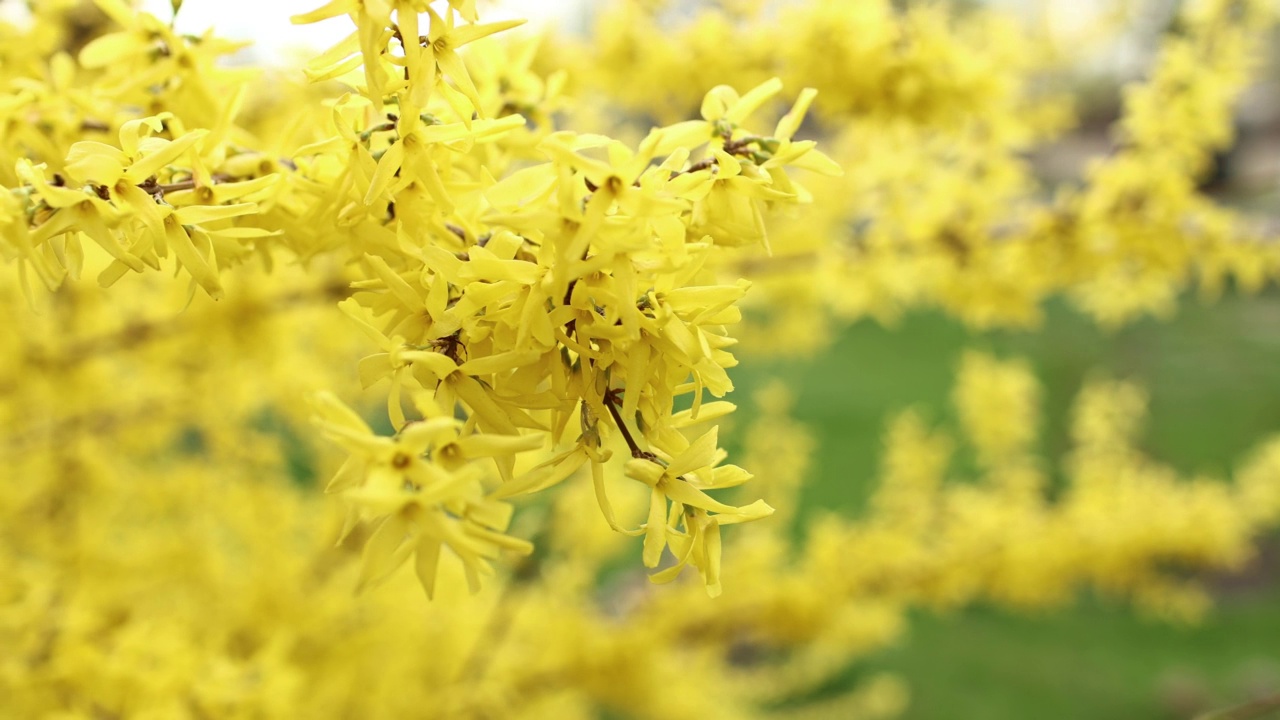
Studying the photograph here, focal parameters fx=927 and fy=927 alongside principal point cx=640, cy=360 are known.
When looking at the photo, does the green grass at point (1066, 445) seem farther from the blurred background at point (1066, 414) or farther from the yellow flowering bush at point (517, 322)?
the yellow flowering bush at point (517, 322)

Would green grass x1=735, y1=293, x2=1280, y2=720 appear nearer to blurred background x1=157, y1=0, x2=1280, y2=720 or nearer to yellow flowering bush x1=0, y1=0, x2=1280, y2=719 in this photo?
blurred background x1=157, y1=0, x2=1280, y2=720

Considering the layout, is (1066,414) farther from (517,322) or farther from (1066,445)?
(517,322)

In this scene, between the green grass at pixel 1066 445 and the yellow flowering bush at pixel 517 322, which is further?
the green grass at pixel 1066 445

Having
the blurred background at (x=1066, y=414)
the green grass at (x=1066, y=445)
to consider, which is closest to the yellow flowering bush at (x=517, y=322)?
the blurred background at (x=1066, y=414)

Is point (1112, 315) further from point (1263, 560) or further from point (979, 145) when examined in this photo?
point (1263, 560)

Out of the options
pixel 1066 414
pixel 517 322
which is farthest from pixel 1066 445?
pixel 517 322

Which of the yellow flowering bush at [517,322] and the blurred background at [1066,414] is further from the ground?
the yellow flowering bush at [517,322]

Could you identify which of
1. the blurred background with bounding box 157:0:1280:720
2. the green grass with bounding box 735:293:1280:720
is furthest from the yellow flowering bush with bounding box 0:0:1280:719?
the green grass with bounding box 735:293:1280:720
